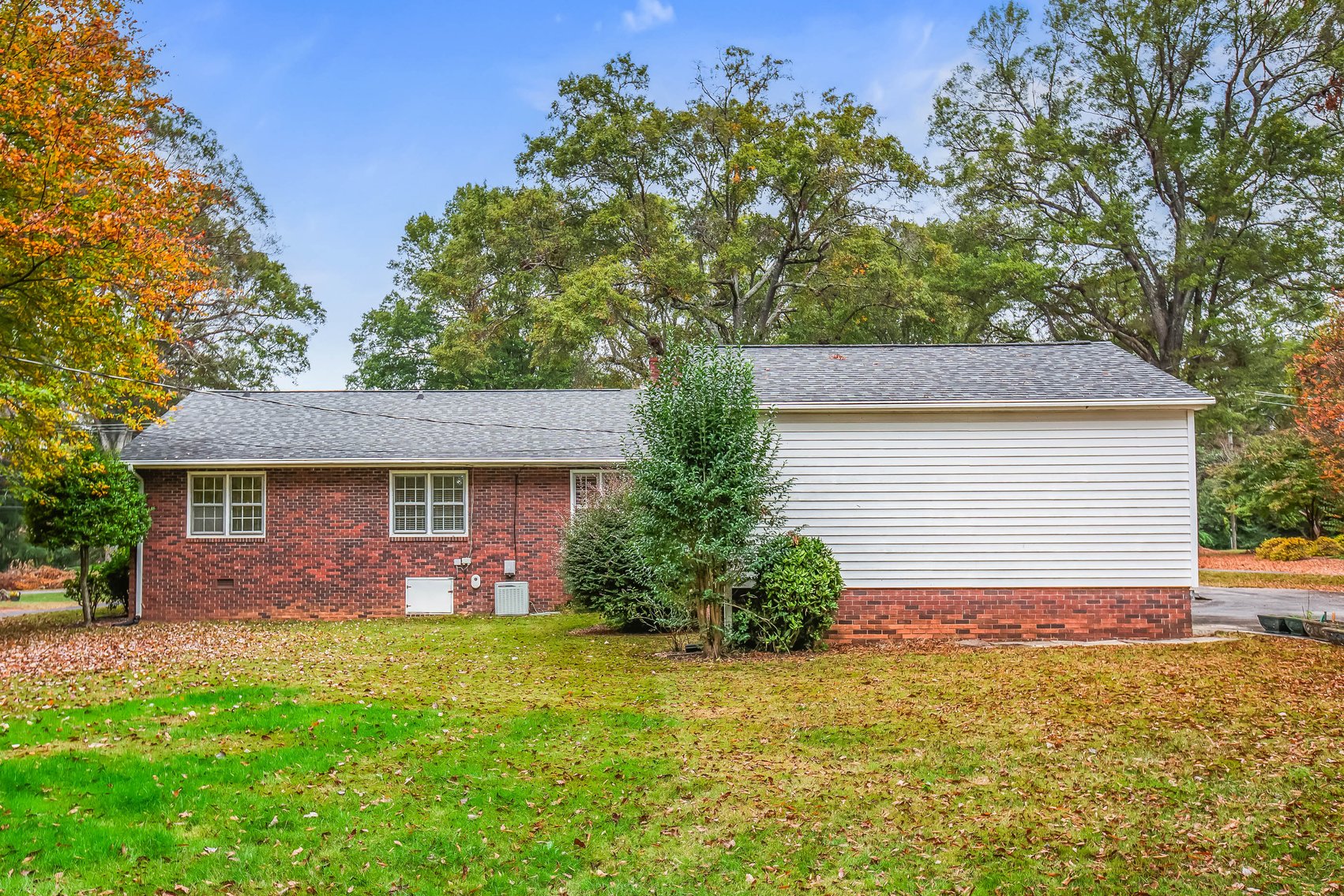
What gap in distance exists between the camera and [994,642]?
12.6 meters

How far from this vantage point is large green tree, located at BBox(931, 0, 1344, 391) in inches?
1002

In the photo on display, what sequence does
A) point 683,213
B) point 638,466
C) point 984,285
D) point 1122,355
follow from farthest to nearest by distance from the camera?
point 683,213
point 984,285
point 1122,355
point 638,466

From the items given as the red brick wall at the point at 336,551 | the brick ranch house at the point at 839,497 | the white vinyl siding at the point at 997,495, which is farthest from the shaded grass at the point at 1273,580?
the red brick wall at the point at 336,551

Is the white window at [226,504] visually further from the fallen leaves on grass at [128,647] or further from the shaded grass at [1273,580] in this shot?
the shaded grass at [1273,580]

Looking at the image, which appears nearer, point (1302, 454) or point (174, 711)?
point (174, 711)

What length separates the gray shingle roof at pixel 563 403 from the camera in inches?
526

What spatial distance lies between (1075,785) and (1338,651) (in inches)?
295

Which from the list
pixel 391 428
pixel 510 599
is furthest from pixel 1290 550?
pixel 391 428

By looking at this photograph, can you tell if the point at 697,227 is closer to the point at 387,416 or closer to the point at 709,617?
the point at 387,416

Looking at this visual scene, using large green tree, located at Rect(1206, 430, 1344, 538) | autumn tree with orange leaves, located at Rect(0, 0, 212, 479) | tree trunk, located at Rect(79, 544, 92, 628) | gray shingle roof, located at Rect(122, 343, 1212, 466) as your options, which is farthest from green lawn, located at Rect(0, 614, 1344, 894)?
large green tree, located at Rect(1206, 430, 1344, 538)

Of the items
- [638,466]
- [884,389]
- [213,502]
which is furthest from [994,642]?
[213,502]

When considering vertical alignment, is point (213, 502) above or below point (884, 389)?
below

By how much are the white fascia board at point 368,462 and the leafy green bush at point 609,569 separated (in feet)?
7.81

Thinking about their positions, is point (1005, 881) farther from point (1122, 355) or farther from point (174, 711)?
point (1122, 355)
